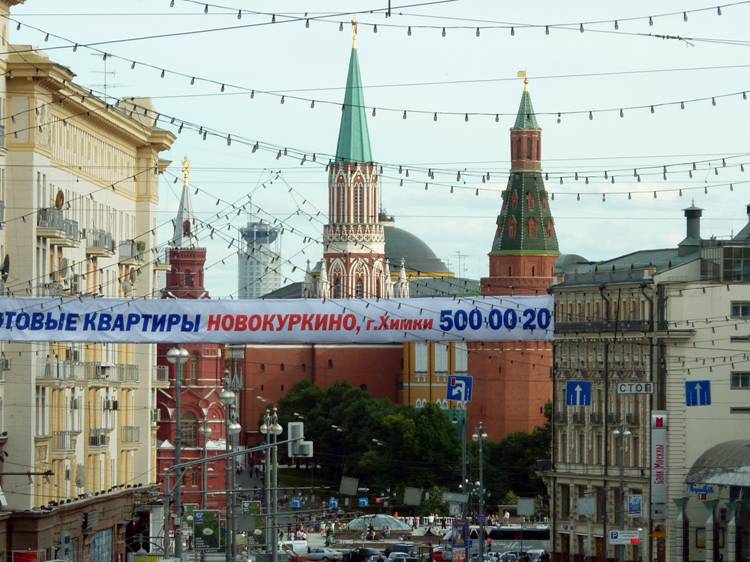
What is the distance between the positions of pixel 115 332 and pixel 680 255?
4915cm

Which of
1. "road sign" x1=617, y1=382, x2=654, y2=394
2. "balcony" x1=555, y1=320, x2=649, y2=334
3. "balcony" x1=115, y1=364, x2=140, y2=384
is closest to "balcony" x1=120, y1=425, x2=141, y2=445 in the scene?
"balcony" x1=115, y1=364, x2=140, y2=384

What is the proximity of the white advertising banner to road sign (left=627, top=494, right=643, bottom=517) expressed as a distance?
0.55 meters

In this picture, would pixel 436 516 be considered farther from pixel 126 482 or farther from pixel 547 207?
pixel 126 482

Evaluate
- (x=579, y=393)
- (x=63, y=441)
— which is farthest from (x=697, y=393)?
(x=63, y=441)

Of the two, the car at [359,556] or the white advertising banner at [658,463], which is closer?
the white advertising banner at [658,463]

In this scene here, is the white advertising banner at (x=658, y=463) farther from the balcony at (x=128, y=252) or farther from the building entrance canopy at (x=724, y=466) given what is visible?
the balcony at (x=128, y=252)

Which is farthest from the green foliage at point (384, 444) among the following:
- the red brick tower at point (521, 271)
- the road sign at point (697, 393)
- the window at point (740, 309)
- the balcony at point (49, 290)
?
the balcony at point (49, 290)

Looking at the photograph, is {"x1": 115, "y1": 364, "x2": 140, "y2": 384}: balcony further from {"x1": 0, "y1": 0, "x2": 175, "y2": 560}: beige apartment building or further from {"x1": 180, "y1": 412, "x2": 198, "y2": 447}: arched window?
{"x1": 180, "y1": 412, "x2": 198, "y2": 447}: arched window

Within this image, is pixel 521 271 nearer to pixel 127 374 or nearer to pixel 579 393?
pixel 579 393

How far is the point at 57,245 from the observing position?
Result: 73.2 metres

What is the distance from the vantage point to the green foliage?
551 ft

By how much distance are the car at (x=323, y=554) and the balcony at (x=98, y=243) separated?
26829 mm

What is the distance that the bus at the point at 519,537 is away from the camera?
118 meters

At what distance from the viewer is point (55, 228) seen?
2805 inches
